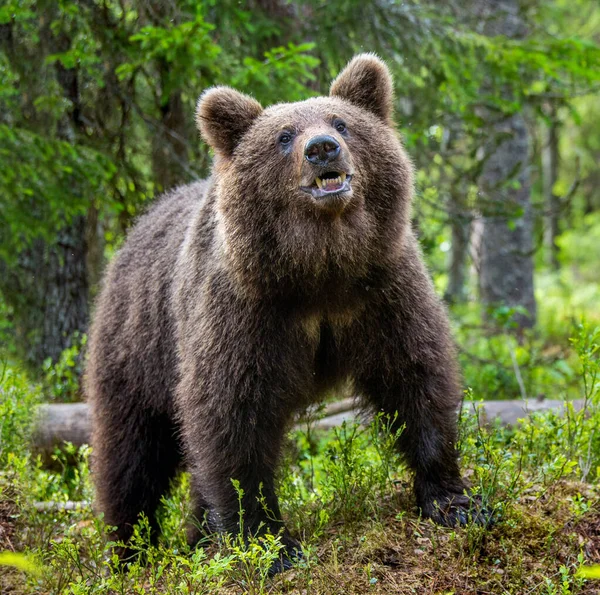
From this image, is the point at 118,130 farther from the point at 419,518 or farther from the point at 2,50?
the point at 419,518

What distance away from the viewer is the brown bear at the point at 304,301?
4.36 meters

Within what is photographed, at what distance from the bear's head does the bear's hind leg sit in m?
1.99

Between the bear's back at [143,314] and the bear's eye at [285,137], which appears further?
the bear's back at [143,314]

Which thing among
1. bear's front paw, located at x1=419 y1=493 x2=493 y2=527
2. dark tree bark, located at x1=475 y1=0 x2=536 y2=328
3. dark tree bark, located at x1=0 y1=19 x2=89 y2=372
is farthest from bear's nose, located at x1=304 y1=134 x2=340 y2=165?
dark tree bark, located at x1=475 y1=0 x2=536 y2=328

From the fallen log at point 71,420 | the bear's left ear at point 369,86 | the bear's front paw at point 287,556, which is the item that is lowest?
the fallen log at point 71,420

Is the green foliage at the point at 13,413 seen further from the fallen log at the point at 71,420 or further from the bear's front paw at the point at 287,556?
the bear's front paw at the point at 287,556

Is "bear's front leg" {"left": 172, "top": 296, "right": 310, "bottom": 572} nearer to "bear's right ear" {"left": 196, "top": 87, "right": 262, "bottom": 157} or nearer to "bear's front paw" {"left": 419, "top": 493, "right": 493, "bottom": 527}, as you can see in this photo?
"bear's front paw" {"left": 419, "top": 493, "right": 493, "bottom": 527}

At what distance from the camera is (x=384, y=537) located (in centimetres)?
434

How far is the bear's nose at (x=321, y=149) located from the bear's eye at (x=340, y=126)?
0.45 metres

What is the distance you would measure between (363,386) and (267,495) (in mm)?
885

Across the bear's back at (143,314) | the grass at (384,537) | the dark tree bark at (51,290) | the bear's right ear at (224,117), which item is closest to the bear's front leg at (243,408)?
the grass at (384,537)

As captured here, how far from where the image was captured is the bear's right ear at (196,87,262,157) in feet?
15.8

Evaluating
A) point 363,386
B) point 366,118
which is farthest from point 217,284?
point 366,118

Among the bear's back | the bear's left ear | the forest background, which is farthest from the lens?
the forest background
